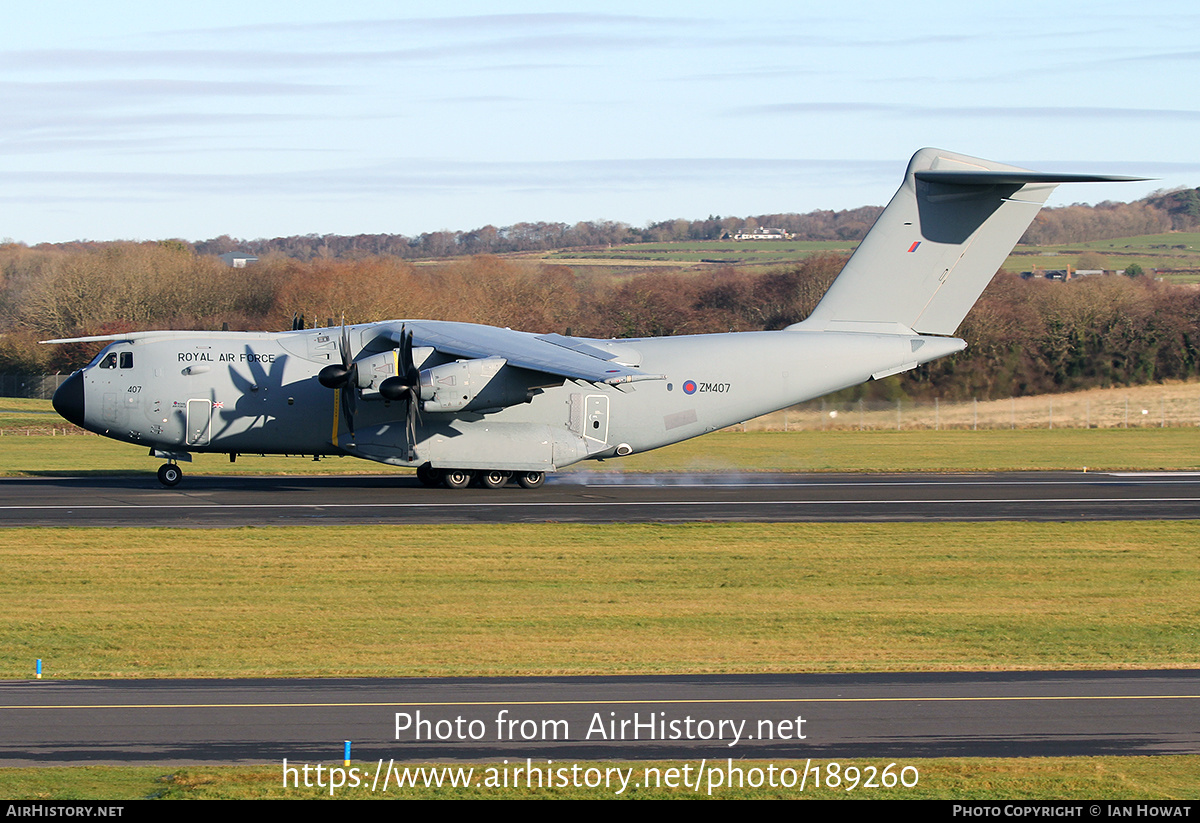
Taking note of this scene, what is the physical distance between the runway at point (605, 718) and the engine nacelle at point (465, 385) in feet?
49.3

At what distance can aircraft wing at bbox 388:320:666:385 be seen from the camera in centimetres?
2525

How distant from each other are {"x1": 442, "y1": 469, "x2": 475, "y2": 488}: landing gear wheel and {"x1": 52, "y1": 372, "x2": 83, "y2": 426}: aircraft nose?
9.47 meters

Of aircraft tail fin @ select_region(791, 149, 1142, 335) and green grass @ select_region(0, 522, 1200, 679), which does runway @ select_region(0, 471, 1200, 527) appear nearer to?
green grass @ select_region(0, 522, 1200, 679)

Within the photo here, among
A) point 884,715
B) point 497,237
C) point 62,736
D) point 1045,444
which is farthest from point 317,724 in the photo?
point 497,237

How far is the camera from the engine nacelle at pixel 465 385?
27188 mm

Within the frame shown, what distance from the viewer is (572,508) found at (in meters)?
27.2

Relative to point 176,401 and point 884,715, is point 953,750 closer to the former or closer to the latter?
point 884,715

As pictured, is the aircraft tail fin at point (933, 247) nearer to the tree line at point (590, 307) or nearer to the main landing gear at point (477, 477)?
the main landing gear at point (477, 477)

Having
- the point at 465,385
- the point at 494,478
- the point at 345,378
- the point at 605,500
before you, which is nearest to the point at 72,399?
the point at 345,378

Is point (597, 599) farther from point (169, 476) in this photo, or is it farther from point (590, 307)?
point (590, 307)

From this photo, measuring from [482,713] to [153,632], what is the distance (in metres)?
6.33

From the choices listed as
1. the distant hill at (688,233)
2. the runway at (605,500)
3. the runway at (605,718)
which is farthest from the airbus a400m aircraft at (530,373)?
the distant hill at (688,233)

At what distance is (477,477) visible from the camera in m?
31.2

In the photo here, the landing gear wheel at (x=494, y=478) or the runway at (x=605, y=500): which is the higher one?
the landing gear wheel at (x=494, y=478)
